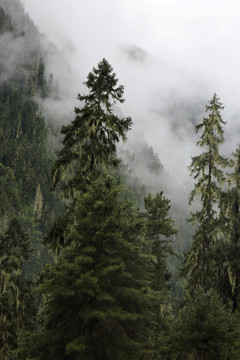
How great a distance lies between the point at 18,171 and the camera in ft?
513

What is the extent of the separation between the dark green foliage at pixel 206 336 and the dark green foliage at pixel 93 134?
19.6 feet

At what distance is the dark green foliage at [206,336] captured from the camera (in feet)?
26.6

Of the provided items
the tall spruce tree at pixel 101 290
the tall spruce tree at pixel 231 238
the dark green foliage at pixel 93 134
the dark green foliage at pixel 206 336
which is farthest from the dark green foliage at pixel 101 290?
the tall spruce tree at pixel 231 238

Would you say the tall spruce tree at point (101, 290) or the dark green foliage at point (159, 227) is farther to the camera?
the dark green foliage at point (159, 227)

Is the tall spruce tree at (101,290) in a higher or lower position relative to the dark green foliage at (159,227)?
lower

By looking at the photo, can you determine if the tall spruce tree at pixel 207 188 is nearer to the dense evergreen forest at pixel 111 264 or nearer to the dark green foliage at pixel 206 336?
the dense evergreen forest at pixel 111 264

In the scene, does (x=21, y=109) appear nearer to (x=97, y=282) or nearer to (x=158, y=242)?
(x=158, y=242)

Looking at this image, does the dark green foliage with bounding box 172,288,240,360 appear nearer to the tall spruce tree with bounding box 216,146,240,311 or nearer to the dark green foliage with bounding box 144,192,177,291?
the tall spruce tree with bounding box 216,146,240,311

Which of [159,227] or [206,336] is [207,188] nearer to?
[159,227]

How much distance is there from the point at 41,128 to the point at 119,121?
184 metres

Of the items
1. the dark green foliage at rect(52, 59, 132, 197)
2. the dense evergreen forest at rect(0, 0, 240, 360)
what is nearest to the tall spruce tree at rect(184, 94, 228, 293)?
the dense evergreen forest at rect(0, 0, 240, 360)

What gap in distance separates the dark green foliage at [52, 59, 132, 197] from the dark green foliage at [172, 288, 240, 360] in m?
5.97

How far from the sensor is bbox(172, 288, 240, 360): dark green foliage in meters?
8.09

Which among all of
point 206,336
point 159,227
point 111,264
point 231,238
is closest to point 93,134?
point 111,264
